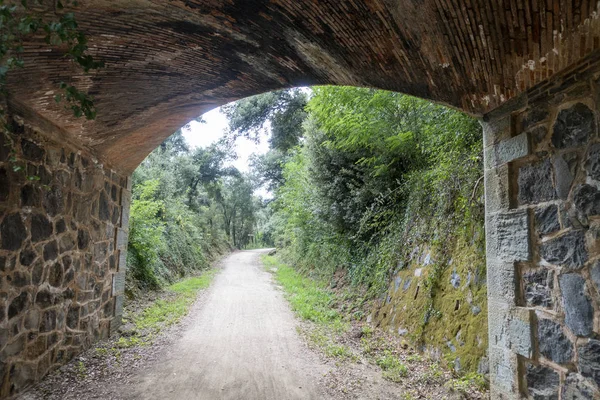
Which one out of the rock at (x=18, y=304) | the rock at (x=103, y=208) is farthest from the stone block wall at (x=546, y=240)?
the rock at (x=103, y=208)

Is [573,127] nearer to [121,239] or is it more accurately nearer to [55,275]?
[55,275]

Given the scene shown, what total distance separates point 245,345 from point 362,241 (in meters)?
4.09

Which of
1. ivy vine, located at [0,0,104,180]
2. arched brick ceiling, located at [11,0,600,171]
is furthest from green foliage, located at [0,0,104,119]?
arched brick ceiling, located at [11,0,600,171]

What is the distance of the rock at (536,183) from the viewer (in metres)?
2.88

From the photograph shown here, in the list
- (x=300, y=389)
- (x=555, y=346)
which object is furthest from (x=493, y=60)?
(x=300, y=389)

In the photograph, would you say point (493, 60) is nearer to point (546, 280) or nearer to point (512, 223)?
point (512, 223)

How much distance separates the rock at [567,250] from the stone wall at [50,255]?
4140 millimetres

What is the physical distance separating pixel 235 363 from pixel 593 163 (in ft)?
14.7

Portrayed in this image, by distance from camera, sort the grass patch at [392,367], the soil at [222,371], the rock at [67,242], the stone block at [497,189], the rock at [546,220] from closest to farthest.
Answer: the rock at [546,220] < the stone block at [497,189] < the soil at [222,371] < the grass patch at [392,367] < the rock at [67,242]

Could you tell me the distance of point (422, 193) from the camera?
6.62m

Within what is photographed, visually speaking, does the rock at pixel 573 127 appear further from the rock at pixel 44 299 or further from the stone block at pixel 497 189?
the rock at pixel 44 299

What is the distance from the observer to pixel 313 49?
11.7 ft

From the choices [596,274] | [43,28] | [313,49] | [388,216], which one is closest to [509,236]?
[596,274]

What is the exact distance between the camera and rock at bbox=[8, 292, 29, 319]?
12.1ft
